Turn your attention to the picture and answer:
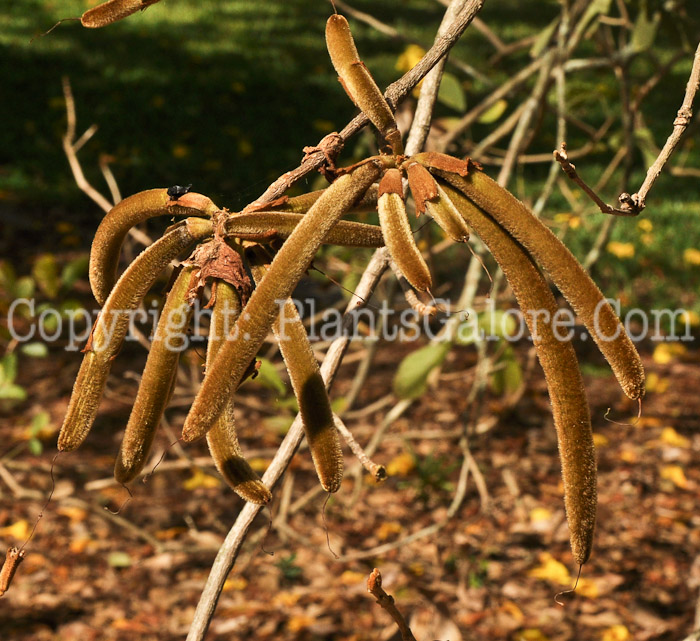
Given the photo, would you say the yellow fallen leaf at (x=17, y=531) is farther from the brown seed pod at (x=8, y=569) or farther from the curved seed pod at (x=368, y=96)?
the curved seed pod at (x=368, y=96)

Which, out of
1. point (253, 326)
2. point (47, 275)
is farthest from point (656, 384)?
point (253, 326)

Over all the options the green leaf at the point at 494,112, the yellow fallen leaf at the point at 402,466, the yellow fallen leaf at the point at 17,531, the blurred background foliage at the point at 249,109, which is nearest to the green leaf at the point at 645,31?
the blurred background foliage at the point at 249,109

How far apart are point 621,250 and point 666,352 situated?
2.15ft

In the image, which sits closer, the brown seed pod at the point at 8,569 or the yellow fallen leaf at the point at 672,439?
the brown seed pod at the point at 8,569

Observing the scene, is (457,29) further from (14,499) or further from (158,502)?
(14,499)

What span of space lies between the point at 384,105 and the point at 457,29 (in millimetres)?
190

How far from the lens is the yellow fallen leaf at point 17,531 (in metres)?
2.18

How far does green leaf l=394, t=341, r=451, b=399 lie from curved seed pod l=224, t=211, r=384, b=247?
1152mm

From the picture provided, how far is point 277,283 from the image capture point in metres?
0.51

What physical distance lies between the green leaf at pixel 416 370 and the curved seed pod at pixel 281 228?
1152mm

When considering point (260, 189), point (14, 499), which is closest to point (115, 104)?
point (14, 499)

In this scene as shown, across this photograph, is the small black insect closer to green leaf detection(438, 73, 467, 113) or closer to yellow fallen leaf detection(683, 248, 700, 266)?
green leaf detection(438, 73, 467, 113)

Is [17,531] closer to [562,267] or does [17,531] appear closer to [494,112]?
[494,112]

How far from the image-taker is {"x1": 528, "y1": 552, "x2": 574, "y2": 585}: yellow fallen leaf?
6.78 feet
